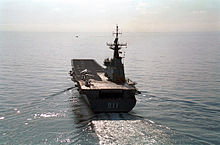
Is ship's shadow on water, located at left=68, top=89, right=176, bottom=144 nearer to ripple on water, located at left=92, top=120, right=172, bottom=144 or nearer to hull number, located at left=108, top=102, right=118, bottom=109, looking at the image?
ripple on water, located at left=92, top=120, right=172, bottom=144

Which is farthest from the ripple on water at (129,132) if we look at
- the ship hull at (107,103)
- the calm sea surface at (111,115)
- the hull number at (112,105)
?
the hull number at (112,105)

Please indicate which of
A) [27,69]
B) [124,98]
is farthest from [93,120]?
[27,69]

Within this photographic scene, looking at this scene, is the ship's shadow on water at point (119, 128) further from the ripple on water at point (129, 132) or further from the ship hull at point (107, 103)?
the ship hull at point (107, 103)

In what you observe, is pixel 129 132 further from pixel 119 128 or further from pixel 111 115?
pixel 111 115

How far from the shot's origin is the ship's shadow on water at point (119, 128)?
17781mm

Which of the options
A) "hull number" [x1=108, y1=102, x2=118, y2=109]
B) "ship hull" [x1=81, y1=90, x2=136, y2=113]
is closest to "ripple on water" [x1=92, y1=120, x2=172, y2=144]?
"ship hull" [x1=81, y1=90, x2=136, y2=113]

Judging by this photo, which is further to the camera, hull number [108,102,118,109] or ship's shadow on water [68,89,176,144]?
hull number [108,102,118,109]

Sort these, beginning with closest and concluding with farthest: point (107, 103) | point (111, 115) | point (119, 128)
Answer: point (119, 128) < point (111, 115) < point (107, 103)

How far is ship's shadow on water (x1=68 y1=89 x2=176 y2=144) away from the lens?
58.3 ft

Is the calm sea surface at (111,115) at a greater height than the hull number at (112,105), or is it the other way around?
the hull number at (112,105)

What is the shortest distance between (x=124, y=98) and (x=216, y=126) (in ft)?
27.9

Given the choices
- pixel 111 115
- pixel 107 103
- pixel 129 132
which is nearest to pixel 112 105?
pixel 107 103

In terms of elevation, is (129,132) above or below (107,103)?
below

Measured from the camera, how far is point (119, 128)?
782 inches
